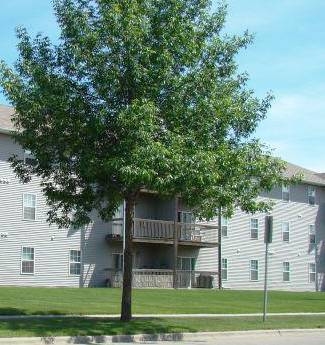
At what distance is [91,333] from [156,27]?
7.17m

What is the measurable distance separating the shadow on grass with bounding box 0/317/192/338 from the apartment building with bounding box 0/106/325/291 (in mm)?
15388

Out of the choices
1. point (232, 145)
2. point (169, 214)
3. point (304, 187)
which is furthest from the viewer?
point (304, 187)

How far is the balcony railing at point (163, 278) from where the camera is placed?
38.5m

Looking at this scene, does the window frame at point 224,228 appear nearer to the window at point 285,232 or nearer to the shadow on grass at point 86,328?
the window at point 285,232

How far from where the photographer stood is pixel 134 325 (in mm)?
16609

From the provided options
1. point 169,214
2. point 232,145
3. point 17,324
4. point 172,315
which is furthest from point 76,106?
point 169,214

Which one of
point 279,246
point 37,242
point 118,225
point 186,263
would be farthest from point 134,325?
point 279,246

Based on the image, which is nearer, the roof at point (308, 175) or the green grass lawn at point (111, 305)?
the green grass lawn at point (111, 305)

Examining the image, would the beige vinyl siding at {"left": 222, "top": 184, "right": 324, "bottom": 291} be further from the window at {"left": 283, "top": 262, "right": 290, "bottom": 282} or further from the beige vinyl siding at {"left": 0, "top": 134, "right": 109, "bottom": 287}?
the beige vinyl siding at {"left": 0, "top": 134, "right": 109, "bottom": 287}

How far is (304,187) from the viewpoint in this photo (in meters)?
52.8

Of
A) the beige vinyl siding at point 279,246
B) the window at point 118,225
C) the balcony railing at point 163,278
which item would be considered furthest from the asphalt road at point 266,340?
the beige vinyl siding at point 279,246

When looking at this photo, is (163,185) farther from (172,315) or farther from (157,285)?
(157,285)

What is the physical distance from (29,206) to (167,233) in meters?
9.43

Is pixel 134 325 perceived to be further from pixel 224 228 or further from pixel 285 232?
pixel 285 232
